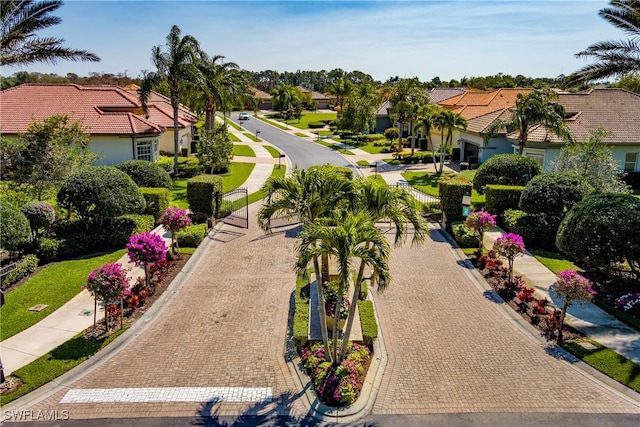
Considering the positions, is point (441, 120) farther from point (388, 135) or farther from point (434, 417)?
point (434, 417)

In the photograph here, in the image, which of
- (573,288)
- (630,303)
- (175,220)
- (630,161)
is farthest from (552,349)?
(630,161)

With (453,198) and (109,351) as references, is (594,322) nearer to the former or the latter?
(453,198)

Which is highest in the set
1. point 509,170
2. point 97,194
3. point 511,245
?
point 509,170

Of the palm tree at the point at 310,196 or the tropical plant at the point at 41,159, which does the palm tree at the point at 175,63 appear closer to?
the tropical plant at the point at 41,159

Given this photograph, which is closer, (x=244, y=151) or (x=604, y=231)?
(x=604, y=231)

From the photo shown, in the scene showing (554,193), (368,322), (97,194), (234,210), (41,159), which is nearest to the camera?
(368,322)

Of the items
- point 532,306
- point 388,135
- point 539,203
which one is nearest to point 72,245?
point 532,306
